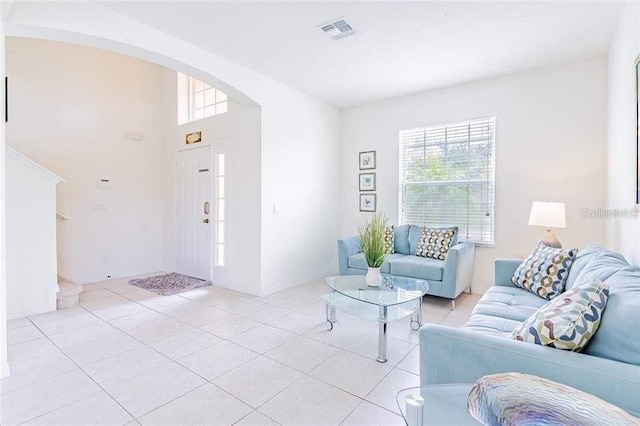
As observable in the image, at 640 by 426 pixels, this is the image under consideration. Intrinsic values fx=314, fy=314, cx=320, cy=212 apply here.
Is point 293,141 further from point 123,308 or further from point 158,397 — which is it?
point 158,397

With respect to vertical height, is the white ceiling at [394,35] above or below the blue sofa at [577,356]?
above

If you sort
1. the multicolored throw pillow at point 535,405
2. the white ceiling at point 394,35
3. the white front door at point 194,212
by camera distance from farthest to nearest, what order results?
the white front door at point 194,212 → the white ceiling at point 394,35 → the multicolored throw pillow at point 535,405

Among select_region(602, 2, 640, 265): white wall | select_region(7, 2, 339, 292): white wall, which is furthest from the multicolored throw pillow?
select_region(7, 2, 339, 292): white wall

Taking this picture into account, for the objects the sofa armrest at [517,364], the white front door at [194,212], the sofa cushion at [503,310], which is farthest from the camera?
the white front door at [194,212]

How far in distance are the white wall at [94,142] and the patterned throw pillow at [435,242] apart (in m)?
4.35

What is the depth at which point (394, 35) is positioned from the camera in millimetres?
2883

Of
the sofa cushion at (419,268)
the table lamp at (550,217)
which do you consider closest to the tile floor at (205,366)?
the sofa cushion at (419,268)

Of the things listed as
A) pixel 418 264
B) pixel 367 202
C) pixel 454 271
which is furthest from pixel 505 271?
pixel 367 202

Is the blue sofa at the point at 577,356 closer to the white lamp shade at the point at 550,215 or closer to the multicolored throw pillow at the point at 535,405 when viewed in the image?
the multicolored throw pillow at the point at 535,405

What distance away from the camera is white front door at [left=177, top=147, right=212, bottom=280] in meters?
4.68

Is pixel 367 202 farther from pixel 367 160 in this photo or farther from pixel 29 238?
pixel 29 238

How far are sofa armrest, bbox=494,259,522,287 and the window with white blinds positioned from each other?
1.15m

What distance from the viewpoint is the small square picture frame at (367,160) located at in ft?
16.1

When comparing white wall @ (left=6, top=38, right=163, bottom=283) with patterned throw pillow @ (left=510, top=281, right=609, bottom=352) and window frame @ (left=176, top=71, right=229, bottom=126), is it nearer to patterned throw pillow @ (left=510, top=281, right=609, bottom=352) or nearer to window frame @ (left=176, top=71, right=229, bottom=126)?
window frame @ (left=176, top=71, right=229, bottom=126)
